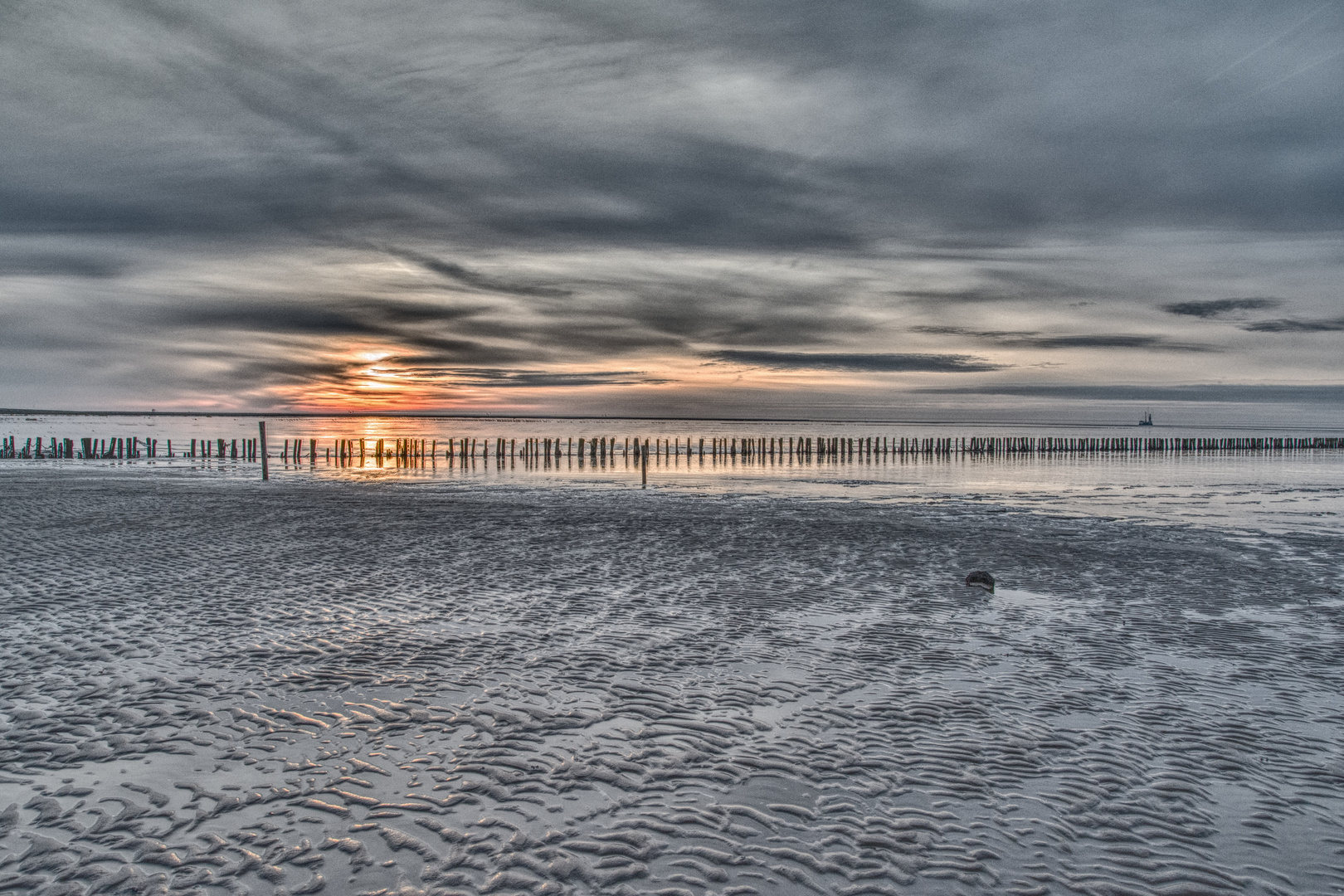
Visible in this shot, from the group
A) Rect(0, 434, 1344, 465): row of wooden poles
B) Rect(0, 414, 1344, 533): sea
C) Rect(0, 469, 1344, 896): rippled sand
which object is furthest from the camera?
Rect(0, 434, 1344, 465): row of wooden poles

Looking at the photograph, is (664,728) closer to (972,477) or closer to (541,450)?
(972,477)

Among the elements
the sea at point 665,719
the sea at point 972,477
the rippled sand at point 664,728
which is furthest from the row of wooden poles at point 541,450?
the rippled sand at point 664,728

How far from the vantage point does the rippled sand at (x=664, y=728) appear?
157 inches

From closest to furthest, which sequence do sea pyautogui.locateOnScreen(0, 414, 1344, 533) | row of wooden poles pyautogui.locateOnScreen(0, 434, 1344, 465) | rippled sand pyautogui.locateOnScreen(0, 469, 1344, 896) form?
rippled sand pyautogui.locateOnScreen(0, 469, 1344, 896) < sea pyautogui.locateOnScreen(0, 414, 1344, 533) < row of wooden poles pyautogui.locateOnScreen(0, 434, 1344, 465)

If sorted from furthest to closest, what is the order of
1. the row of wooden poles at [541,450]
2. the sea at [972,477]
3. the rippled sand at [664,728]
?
the row of wooden poles at [541,450] < the sea at [972,477] < the rippled sand at [664,728]

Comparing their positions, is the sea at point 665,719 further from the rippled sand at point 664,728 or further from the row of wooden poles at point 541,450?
the row of wooden poles at point 541,450

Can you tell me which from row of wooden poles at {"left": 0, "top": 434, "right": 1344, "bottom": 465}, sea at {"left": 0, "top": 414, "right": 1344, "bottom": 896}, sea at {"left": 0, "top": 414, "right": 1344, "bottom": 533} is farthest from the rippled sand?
row of wooden poles at {"left": 0, "top": 434, "right": 1344, "bottom": 465}

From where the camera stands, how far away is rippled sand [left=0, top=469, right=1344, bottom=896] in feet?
13.1

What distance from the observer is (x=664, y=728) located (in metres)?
5.72

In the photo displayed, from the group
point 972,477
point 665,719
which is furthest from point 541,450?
point 665,719

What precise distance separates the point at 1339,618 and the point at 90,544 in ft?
60.7

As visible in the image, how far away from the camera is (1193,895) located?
3742mm

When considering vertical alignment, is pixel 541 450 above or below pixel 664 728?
above

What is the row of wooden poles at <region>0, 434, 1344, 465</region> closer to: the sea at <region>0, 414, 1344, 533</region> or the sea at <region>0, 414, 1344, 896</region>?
the sea at <region>0, 414, 1344, 533</region>
